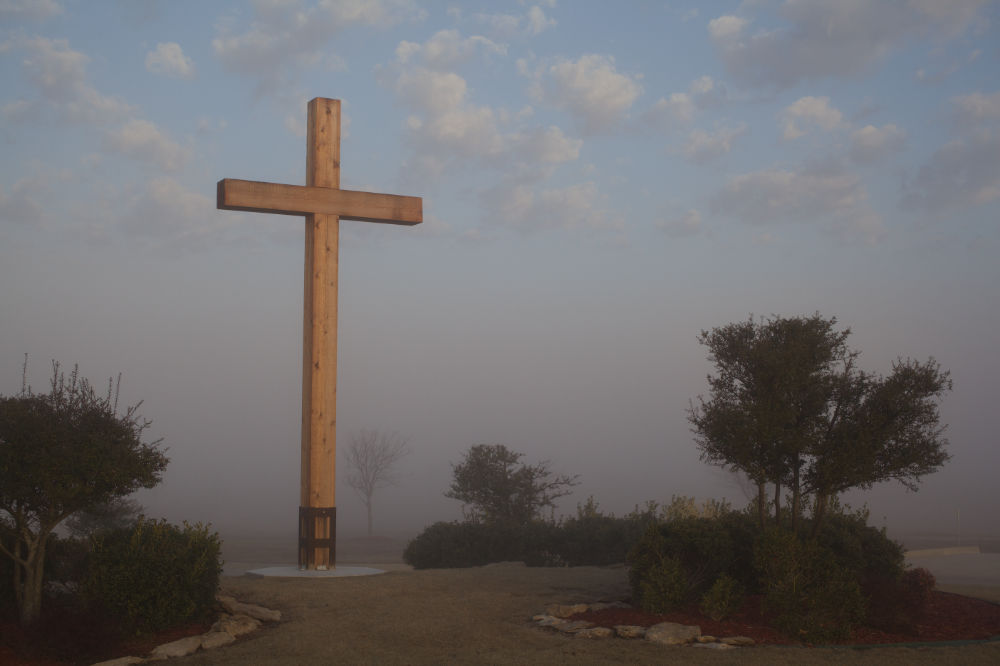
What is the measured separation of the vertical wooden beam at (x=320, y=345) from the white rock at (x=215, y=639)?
440cm

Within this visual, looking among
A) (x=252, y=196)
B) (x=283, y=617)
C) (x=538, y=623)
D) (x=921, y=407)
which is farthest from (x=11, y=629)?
(x=921, y=407)

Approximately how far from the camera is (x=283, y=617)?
36.5 feet

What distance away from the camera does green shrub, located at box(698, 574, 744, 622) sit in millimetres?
10953

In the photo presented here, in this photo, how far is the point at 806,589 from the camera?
10.9 meters

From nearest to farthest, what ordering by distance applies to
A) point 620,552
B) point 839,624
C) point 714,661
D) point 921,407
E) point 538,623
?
point 714,661 → point 839,624 → point 538,623 → point 921,407 → point 620,552

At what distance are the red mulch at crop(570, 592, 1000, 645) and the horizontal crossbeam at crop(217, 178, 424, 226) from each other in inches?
302

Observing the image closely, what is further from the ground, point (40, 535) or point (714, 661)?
point (40, 535)

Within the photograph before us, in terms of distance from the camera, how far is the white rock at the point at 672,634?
32.9 feet

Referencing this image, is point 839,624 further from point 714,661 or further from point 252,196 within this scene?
point 252,196

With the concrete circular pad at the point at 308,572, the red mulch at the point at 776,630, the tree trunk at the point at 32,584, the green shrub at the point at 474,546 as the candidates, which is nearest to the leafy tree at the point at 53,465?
the tree trunk at the point at 32,584

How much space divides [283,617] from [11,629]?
300 cm

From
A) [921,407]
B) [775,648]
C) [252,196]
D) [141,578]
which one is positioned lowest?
[775,648]

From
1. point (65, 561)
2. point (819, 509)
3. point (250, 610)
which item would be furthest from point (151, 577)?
point (819, 509)

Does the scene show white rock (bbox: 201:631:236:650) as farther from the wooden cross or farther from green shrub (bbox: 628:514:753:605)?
green shrub (bbox: 628:514:753:605)
